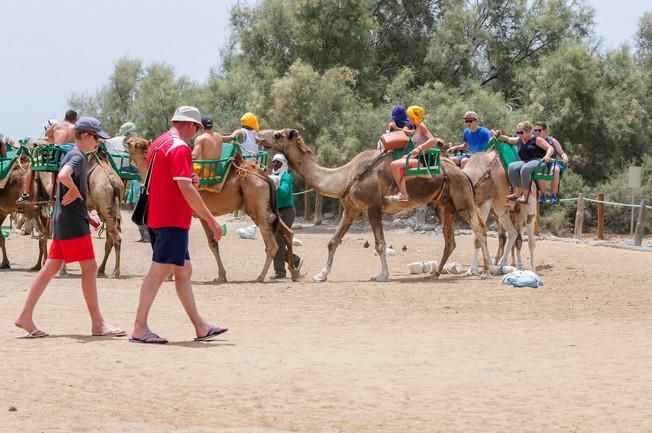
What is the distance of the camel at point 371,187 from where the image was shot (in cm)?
1722

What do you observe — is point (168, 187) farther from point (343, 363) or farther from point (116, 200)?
point (116, 200)

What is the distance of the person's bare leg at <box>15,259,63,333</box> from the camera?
9.93 m

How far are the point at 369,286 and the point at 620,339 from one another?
5841mm

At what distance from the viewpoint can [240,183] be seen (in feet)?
55.0

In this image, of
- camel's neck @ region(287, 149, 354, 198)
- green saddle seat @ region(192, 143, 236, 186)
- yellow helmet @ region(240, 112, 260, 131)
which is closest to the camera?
green saddle seat @ region(192, 143, 236, 186)

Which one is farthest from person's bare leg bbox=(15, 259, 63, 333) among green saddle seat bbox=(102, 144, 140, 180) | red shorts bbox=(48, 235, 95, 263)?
green saddle seat bbox=(102, 144, 140, 180)

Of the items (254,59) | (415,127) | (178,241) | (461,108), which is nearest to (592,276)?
(415,127)

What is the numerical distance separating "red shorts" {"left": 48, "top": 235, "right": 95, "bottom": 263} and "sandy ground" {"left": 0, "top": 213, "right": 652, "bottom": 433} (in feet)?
2.38

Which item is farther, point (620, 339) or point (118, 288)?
point (118, 288)

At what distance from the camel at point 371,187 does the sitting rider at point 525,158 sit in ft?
2.33

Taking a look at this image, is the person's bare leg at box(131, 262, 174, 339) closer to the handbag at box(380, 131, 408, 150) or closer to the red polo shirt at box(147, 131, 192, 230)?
the red polo shirt at box(147, 131, 192, 230)

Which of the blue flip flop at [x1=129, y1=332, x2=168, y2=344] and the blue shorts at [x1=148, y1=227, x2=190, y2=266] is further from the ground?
the blue shorts at [x1=148, y1=227, x2=190, y2=266]

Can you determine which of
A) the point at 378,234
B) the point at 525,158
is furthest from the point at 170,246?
the point at 525,158

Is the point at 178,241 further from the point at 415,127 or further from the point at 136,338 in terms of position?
the point at 415,127
